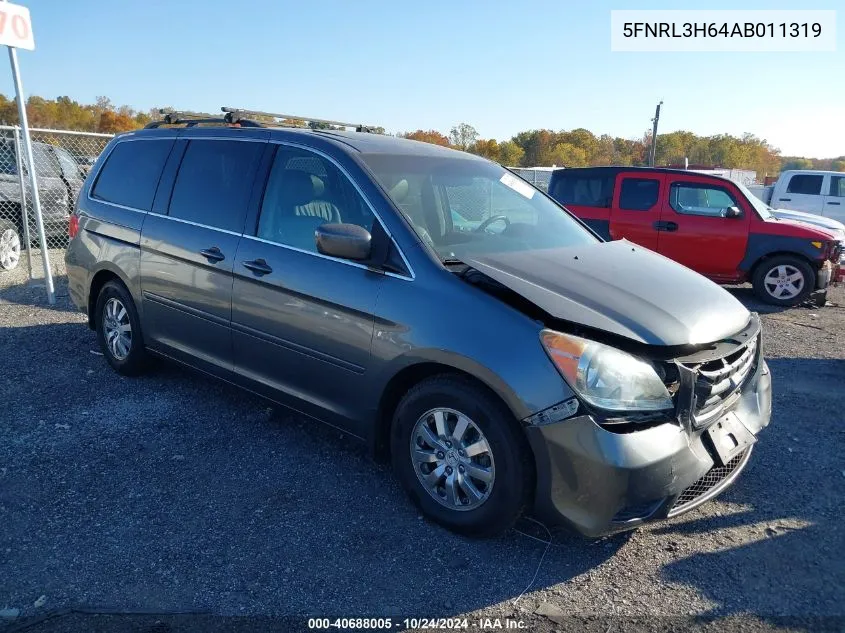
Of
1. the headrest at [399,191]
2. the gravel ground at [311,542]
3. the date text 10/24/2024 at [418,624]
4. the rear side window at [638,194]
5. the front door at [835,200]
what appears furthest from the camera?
the front door at [835,200]

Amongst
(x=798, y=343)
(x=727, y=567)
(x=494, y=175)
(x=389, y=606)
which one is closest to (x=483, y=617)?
(x=389, y=606)

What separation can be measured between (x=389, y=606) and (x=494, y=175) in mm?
2761

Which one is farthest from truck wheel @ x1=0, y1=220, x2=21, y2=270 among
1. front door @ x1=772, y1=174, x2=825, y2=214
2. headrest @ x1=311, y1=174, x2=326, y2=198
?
→ front door @ x1=772, y1=174, x2=825, y2=214

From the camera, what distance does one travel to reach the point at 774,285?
9141 mm

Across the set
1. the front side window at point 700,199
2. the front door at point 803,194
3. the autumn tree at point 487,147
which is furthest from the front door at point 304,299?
the autumn tree at point 487,147

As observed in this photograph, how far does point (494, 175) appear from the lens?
14.2 feet

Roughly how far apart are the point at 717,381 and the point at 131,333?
4091mm

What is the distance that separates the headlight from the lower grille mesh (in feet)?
1.44

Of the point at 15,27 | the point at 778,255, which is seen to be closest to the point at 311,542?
the point at 15,27

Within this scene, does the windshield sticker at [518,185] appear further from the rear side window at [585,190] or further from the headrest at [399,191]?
the rear side window at [585,190]

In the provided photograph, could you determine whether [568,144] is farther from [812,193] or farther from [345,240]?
[345,240]

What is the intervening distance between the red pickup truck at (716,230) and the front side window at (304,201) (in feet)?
20.9

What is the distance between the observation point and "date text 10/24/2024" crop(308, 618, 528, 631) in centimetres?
258

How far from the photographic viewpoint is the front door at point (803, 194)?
15.0m
